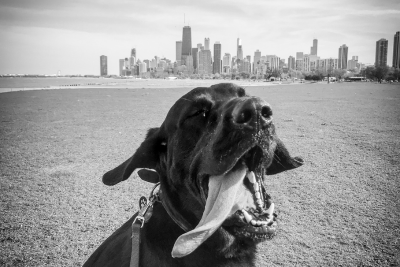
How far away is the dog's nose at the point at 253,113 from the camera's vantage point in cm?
202

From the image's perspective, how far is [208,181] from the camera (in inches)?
93.4

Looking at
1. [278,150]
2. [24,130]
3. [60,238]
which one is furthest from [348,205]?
[24,130]

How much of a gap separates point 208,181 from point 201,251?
0.50 meters

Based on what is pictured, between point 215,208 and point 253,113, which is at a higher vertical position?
point 253,113

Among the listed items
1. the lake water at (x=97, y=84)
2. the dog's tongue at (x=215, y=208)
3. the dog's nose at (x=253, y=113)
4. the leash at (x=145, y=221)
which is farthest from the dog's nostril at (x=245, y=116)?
the lake water at (x=97, y=84)

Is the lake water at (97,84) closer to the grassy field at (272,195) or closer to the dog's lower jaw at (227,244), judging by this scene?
the grassy field at (272,195)

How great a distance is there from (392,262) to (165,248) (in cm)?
259

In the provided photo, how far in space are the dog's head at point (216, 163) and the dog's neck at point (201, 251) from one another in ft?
0.14

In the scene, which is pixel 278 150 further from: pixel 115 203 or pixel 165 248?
pixel 115 203

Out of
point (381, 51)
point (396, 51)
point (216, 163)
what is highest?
point (381, 51)

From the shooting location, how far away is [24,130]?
37.2ft

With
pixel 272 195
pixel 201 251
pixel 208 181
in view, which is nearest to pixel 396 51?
pixel 272 195

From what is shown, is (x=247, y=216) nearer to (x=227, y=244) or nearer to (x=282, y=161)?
(x=227, y=244)

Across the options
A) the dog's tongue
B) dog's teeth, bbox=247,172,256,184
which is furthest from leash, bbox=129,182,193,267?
dog's teeth, bbox=247,172,256,184
